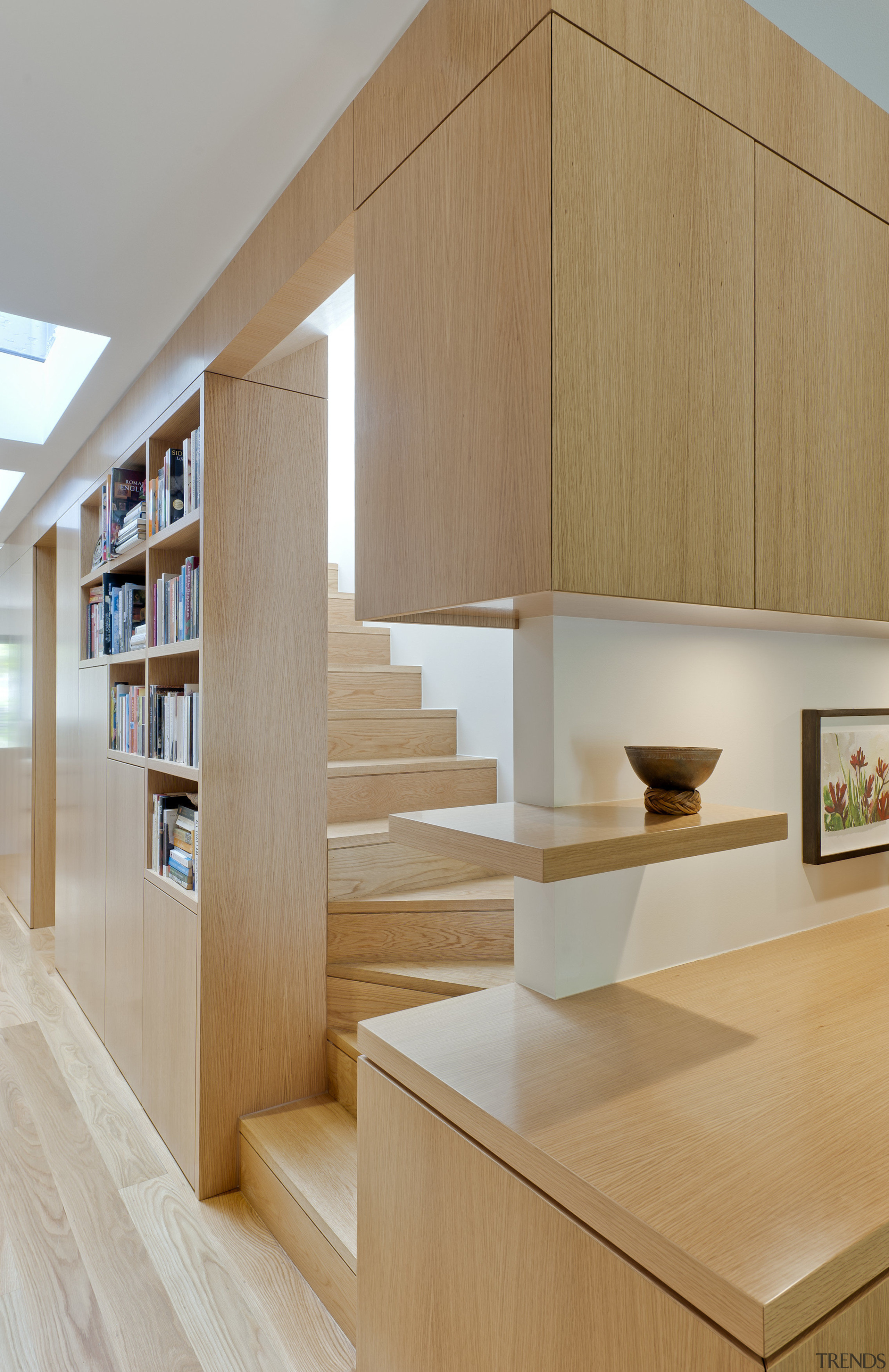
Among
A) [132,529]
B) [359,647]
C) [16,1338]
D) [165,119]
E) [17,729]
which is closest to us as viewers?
[165,119]

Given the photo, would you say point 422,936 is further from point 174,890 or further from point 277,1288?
point 277,1288

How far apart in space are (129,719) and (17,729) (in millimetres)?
2852

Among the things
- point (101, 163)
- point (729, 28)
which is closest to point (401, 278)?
point (729, 28)

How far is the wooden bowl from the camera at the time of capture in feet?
4.12

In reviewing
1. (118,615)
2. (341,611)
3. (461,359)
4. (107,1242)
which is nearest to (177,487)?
(118,615)

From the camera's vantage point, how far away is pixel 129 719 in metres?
2.88

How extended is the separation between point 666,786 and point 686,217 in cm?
81

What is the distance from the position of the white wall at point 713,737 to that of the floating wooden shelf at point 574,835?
0.46 ft

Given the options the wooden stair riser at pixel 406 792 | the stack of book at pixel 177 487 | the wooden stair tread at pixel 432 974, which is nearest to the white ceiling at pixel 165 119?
the stack of book at pixel 177 487

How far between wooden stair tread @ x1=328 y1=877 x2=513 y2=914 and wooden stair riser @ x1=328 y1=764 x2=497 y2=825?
0.30 metres

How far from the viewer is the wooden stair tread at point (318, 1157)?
174cm

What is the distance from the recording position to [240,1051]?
7.11 feet

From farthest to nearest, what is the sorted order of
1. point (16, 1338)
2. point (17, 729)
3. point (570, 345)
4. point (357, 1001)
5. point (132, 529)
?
point (17, 729), point (132, 529), point (357, 1001), point (16, 1338), point (570, 345)

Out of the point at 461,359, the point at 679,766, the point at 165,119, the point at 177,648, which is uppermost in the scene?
the point at 165,119
